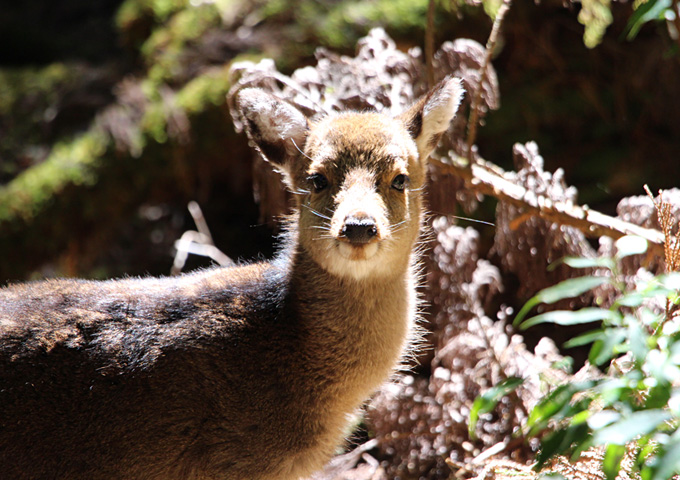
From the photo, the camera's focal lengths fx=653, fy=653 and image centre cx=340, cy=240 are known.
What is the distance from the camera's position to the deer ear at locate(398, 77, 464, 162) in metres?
4.15

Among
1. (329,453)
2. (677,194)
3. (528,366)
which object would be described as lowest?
(528,366)

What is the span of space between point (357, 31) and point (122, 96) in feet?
9.50

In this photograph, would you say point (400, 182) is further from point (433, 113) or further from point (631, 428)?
point (631, 428)

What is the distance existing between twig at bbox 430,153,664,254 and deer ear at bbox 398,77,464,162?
71 centimetres

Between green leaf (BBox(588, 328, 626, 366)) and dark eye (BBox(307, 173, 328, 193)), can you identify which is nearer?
green leaf (BBox(588, 328, 626, 366))

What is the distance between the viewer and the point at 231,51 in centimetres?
761

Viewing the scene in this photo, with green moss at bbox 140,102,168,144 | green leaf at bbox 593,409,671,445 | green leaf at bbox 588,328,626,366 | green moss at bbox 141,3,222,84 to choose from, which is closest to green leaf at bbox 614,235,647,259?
green leaf at bbox 588,328,626,366

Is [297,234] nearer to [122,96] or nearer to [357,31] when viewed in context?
[357,31]

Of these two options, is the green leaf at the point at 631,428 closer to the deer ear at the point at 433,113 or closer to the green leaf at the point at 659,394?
the green leaf at the point at 659,394

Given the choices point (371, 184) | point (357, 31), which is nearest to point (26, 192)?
point (357, 31)

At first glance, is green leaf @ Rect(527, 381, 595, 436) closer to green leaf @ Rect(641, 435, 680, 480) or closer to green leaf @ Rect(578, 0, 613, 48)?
green leaf @ Rect(641, 435, 680, 480)

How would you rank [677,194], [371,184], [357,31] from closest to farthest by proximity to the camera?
[371,184] < [677,194] < [357,31]

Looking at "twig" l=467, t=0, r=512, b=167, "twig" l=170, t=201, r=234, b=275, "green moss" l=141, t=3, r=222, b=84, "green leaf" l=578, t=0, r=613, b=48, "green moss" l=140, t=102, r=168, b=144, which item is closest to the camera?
"twig" l=467, t=0, r=512, b=167

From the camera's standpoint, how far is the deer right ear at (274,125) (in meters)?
4.21
